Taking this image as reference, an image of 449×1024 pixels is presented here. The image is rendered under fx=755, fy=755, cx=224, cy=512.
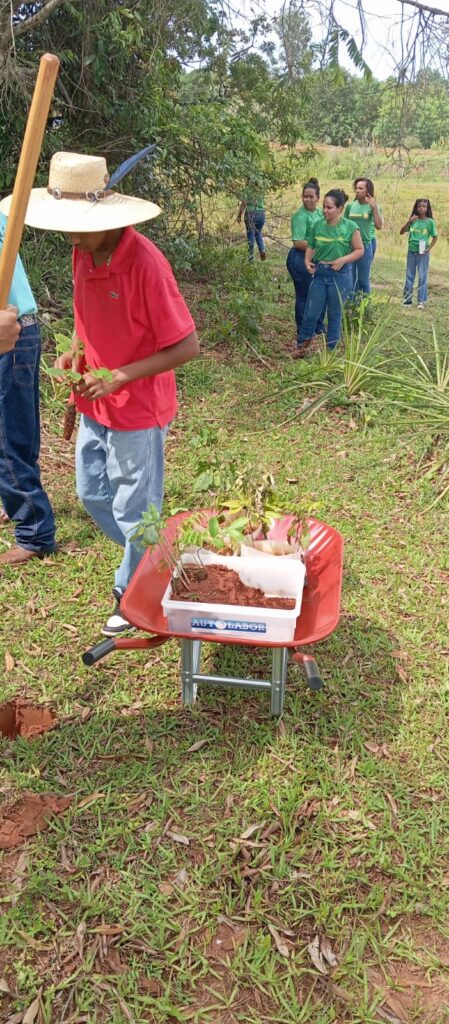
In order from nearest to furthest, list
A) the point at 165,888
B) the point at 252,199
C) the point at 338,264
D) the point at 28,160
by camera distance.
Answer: the point at 28,160, the point at 165,888, the point at 338,264, the point at 252,199

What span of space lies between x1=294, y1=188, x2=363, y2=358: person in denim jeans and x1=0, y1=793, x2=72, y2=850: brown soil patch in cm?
561

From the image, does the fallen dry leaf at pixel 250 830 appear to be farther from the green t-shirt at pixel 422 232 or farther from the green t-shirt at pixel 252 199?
the green t-shirt at pixel 422 232

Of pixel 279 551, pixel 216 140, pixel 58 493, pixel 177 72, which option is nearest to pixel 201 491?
pixel 279 551

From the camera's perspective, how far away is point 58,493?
15.0 feet

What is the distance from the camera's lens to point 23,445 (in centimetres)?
360

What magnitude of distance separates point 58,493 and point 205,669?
190 centimetres

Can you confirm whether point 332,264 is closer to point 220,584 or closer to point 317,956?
point 220,584

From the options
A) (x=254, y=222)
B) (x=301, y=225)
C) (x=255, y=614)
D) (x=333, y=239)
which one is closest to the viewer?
(x=255, y=614)

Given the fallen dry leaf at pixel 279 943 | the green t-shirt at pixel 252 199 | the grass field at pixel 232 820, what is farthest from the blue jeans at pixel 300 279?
the fallen dry leaf at pixel 279 943

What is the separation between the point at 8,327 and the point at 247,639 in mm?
1150

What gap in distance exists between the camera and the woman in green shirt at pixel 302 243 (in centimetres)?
774

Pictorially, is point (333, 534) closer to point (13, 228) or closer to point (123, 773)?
point (123, 773)

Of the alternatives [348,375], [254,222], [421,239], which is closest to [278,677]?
[348,375]

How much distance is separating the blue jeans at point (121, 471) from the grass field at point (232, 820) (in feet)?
1.97
